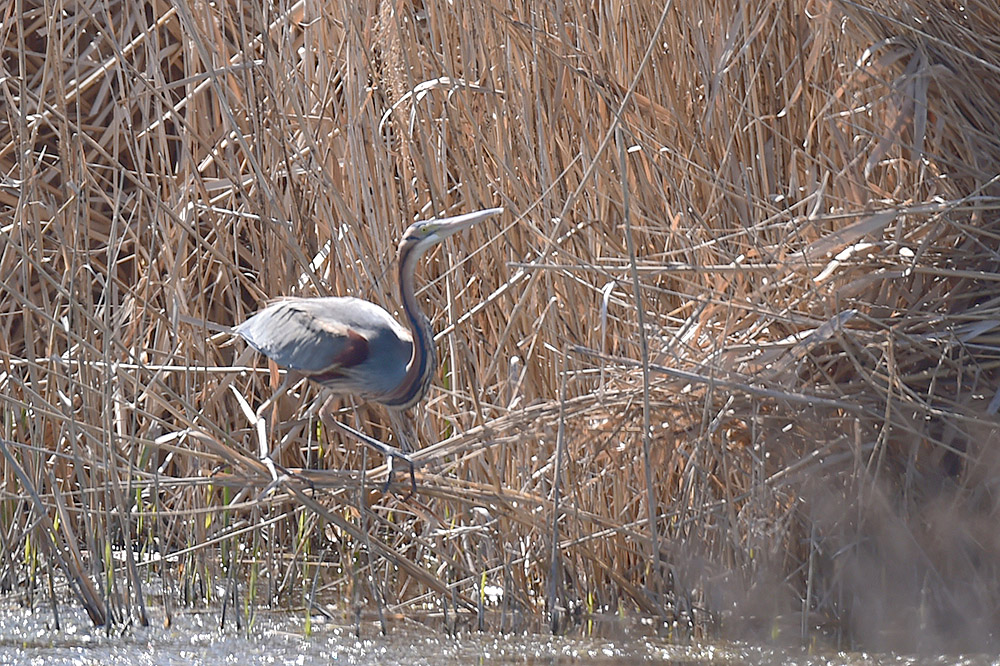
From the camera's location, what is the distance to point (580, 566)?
2922mm

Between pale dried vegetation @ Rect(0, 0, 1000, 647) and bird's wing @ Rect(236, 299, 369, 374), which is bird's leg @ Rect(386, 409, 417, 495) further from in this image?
bird's wing @ Rect(236, 299, 369, 374)

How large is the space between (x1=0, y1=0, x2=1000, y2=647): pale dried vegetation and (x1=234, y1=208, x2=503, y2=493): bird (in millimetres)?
102

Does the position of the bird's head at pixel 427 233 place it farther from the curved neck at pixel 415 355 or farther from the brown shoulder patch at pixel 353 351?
the brown shoulder patch at pixel 353 351

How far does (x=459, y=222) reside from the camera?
8.96 ft

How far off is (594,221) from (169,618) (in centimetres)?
121

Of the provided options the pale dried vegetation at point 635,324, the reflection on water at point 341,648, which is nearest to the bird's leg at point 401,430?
the pale dried vegetation at point 635,324

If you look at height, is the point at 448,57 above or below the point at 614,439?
above

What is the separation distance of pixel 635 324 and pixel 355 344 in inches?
23.3

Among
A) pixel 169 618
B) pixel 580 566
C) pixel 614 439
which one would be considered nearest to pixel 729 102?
pixel 614 439

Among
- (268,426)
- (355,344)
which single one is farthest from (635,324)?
(268,426)

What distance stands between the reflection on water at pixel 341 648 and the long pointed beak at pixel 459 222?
0.81 meters

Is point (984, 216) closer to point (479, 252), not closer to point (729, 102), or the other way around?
point (729, 102)

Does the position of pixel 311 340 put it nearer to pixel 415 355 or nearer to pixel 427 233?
pixel 415 355

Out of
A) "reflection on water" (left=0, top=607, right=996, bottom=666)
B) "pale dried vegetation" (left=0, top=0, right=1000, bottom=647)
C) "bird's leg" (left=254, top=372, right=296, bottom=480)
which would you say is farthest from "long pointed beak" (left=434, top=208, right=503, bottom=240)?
"reflection on water" (left=0, top=607, right=996, bottom=666)
